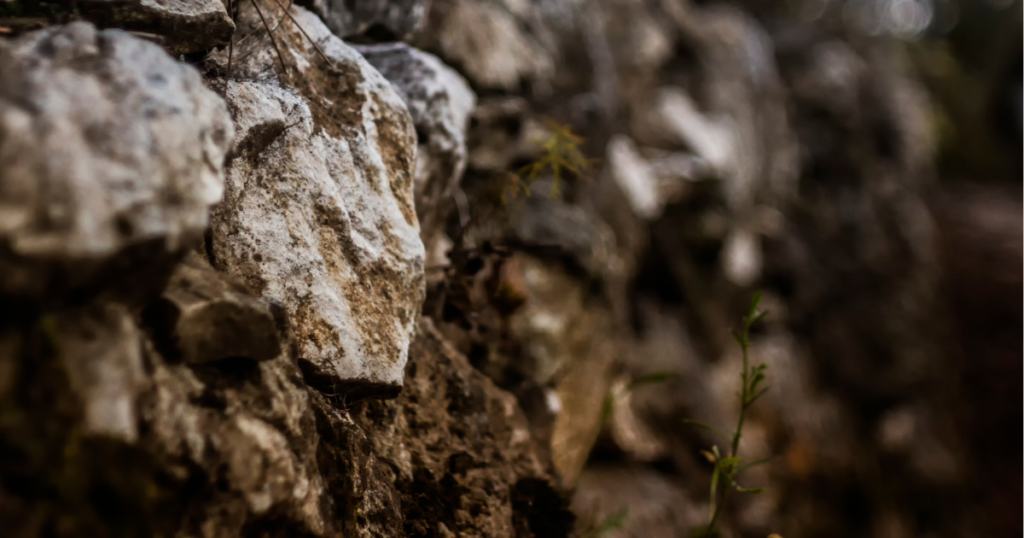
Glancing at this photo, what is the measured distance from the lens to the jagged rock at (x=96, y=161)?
2.24ft

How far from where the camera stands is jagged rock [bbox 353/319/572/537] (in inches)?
56.3

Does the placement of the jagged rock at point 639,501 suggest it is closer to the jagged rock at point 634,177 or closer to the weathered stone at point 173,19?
the jagged rock at point 634,177

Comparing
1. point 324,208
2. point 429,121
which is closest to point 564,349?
point 429,121

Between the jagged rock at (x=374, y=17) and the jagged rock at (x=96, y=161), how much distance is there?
3.35ft

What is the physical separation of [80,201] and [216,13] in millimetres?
731

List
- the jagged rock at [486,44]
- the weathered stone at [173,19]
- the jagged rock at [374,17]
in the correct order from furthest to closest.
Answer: the jagged rock at [486,44], the jagged rock at [374,17], the weathered stone at [173,19]

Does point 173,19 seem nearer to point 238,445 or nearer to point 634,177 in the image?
point 238,445

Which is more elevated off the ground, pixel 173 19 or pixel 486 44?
pixel 173 19

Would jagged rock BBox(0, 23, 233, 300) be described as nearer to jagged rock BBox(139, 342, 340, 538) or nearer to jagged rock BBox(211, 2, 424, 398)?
jagged rock BBox(139, 342, 340, 538)

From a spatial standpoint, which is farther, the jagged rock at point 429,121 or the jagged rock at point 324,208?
the jagged rock at point 429,121

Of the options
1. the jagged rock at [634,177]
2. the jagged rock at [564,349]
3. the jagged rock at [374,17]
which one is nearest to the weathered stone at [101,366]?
the jagged rock at [374,17]

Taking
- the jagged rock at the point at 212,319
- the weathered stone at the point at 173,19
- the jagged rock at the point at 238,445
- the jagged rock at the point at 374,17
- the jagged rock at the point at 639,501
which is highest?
the weathered stone at the point at 173,19

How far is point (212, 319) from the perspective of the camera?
933 millimetres

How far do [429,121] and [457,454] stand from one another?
1.08 m
